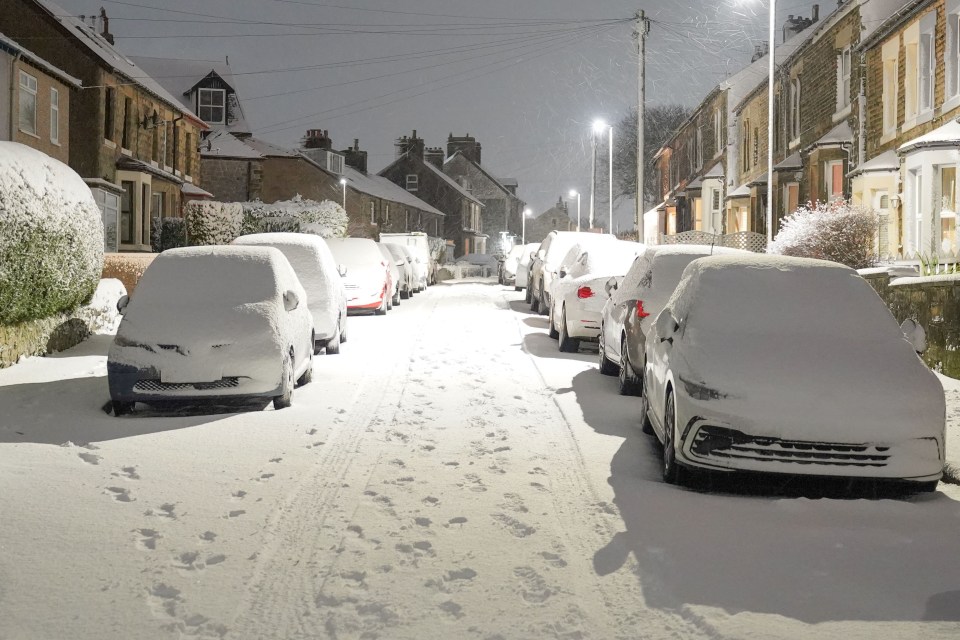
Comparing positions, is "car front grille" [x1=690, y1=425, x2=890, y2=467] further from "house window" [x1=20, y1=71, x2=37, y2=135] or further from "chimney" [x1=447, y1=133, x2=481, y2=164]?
"chimney" [x1=447, y1=133, x2=481, y2=164]

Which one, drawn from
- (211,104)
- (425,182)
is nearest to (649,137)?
(425,182)

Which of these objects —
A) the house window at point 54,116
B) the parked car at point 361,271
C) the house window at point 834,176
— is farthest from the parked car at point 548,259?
the house window at point 54,116

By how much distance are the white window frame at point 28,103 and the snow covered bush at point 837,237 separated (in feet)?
68.2

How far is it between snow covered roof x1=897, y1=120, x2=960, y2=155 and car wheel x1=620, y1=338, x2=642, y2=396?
12.6 m

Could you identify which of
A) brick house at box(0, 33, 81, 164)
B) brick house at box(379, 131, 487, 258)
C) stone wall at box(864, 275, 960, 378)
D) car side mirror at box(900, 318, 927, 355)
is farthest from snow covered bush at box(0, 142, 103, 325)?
brick house at box(379, 131, 487, 258)

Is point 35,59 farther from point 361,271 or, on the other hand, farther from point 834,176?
point 834,176

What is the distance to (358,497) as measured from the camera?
7.00 meters

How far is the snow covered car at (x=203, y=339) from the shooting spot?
10.1 metres

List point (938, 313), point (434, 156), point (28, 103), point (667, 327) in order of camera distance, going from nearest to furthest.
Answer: point (667, 327) → point (938, 313) → point (28, 103) → point (434, 156)

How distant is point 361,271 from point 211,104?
1456 inches

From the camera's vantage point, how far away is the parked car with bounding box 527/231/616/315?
21.2 metres

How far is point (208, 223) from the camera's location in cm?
3503

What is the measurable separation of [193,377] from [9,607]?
5.27 m

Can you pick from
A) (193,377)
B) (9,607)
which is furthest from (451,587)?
(193,377)
